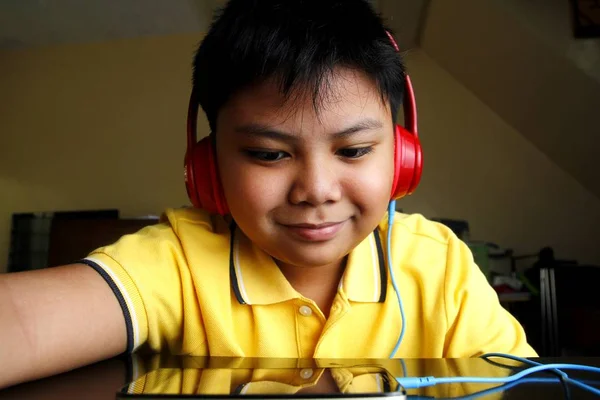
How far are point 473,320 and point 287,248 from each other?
0.26 m

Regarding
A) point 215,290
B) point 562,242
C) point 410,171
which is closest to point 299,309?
point 215,290

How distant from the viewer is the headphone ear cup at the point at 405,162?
0.63 m

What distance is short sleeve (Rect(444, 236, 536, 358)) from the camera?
2.03ft

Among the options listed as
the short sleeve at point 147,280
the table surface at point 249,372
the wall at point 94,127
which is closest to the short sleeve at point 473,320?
the table surface at point 249,372

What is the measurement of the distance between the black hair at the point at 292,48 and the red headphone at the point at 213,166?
0.10 feet

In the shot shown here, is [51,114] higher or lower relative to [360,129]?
higher

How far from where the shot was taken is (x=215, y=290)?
0.63 meters

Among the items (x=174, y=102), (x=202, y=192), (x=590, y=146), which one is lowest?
(x=202, y=192)

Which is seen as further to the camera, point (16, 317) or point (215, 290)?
point (215, 290)

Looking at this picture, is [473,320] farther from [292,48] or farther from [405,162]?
[292,48]

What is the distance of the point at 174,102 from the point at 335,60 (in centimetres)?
261

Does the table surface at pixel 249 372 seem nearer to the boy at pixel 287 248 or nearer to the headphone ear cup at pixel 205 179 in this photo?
the boy at pixel 287 248

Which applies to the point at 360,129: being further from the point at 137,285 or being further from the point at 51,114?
the point at 51,114

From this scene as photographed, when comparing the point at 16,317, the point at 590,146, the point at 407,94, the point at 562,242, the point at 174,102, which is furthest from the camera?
the point at 174,102
